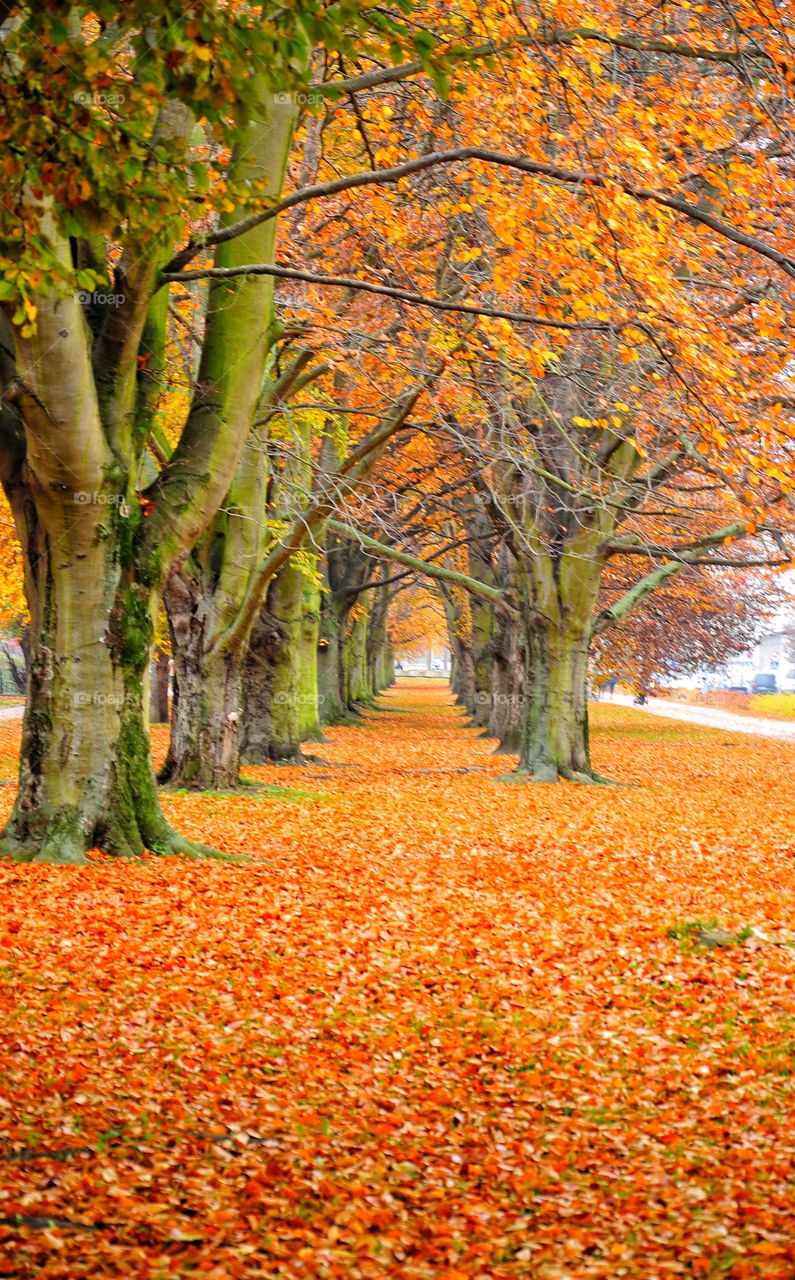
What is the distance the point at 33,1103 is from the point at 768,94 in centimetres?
933

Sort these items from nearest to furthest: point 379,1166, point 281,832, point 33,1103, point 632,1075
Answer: point 379,1166, point 33,1103, point 632,1075, point 281,832

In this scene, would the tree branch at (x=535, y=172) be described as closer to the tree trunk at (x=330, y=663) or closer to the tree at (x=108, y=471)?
the tree at (x=108, y=471)

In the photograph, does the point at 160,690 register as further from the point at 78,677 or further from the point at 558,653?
the point at 78,677

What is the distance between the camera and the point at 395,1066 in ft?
20.3

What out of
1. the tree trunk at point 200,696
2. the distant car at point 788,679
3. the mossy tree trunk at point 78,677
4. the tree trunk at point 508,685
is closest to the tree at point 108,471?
the mossy tree trunk at point 78,677

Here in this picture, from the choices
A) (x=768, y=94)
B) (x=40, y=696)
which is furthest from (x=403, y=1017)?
(x=768, y=94)

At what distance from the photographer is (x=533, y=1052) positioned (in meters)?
6.51

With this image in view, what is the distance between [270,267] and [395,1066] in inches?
201

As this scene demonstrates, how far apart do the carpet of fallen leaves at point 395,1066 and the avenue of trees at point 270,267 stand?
6.33ft

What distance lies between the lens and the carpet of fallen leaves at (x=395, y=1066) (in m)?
4.24

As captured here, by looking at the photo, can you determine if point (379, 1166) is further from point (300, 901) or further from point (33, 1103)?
point (300, 901)

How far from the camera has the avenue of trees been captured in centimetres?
567
